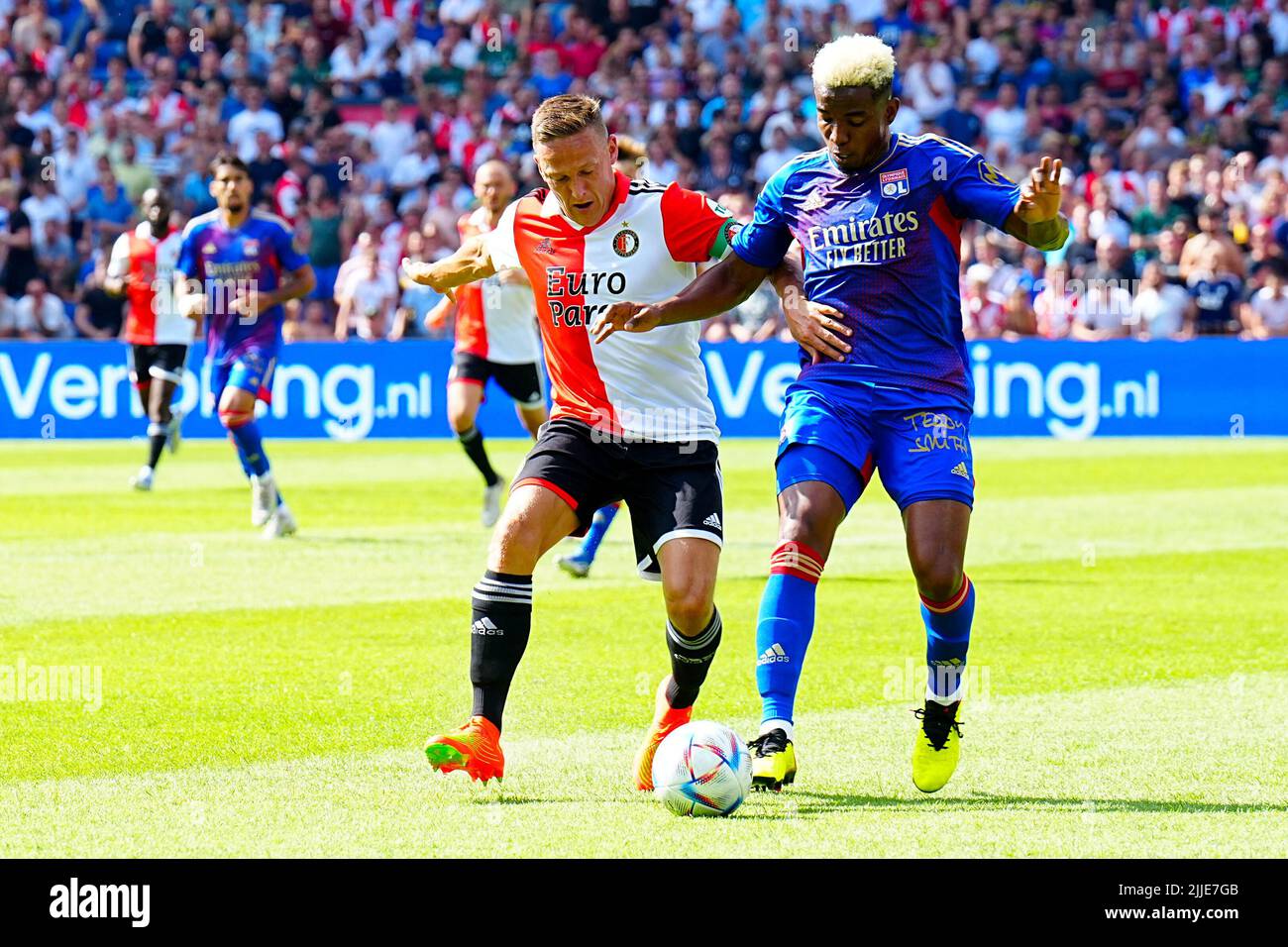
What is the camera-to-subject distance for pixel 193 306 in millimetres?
13656

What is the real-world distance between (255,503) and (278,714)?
6429mm

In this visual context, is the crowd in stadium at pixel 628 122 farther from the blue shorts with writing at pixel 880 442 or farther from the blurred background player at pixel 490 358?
the blue shorts with writing at pixel 880 442

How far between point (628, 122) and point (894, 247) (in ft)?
69.6

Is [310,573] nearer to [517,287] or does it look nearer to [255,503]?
[255,503]

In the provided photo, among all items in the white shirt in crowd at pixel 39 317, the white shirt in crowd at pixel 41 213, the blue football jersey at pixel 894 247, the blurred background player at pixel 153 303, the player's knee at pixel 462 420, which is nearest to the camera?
the blue football jersey at pixel 894 247

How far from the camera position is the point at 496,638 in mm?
6168

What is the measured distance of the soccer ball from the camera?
5711 millimetres

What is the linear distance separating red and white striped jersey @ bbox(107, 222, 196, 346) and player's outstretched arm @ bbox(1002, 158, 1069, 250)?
13.1 metres

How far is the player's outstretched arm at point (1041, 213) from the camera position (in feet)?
19.6

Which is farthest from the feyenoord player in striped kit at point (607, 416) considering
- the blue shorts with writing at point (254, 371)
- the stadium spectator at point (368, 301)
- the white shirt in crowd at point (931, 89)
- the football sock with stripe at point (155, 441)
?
the white shirt in crowd at point (931, 89)

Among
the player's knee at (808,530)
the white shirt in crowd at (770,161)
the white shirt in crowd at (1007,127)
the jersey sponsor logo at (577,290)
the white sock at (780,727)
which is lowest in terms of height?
the white sock at (780,727)

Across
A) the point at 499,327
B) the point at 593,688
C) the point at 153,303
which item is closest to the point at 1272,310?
the point at 499,327

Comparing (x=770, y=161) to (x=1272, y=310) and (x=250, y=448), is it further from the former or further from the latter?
(x=250, y=448)
